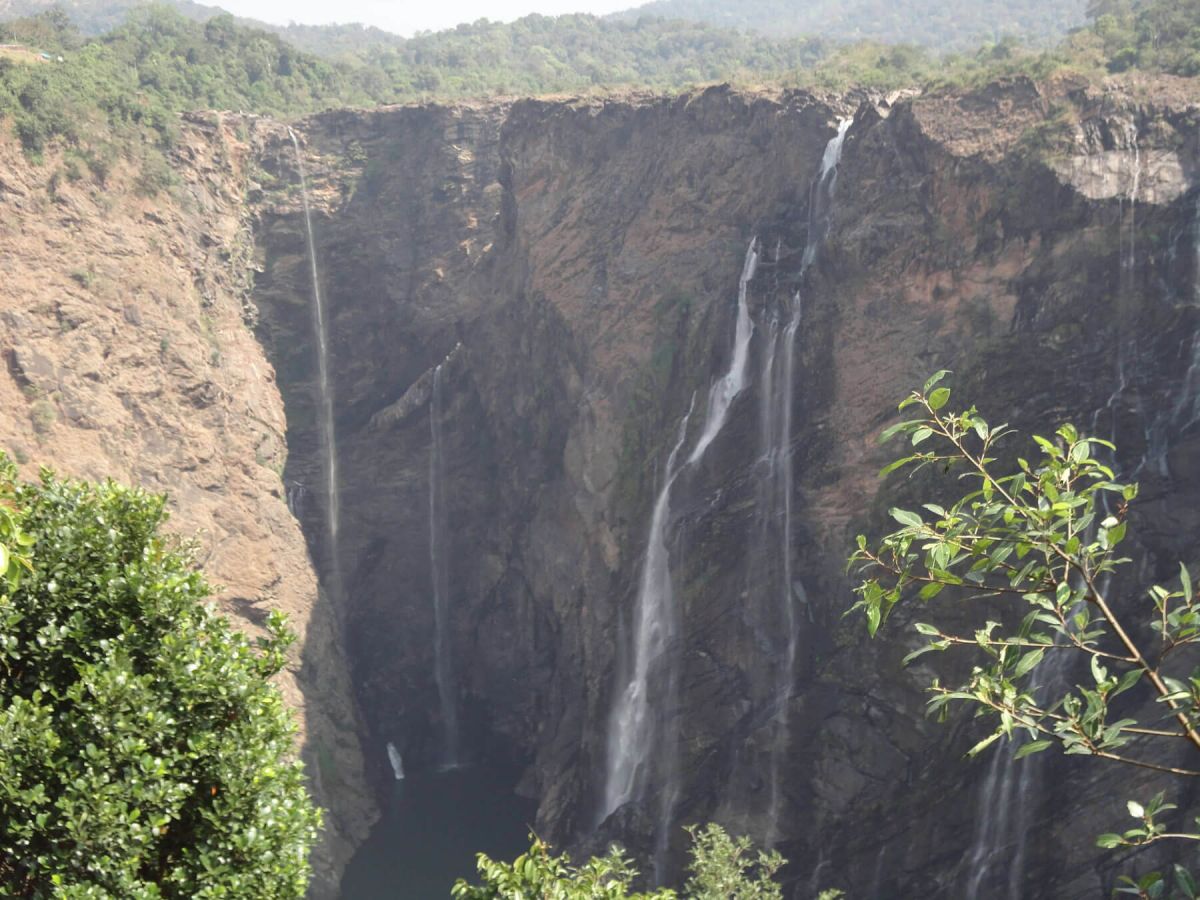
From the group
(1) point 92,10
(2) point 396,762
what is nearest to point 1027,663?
(2) point 396,762

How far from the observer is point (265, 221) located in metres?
47.5

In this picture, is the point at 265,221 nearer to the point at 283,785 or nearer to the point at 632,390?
the point at 632,390

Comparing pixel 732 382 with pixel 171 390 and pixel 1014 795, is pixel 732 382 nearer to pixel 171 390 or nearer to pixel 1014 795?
pixel 1014 795

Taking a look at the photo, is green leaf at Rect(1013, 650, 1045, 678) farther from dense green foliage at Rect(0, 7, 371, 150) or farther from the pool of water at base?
dense green foliage at Rect(0, 7, 371, 150)

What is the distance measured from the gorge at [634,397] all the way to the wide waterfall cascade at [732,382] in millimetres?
118

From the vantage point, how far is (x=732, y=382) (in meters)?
35.6

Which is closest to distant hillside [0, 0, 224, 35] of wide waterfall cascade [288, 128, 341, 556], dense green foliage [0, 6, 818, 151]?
dense green foliage [0, 6, 818, 151]

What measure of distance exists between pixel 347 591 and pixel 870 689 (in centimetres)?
2283

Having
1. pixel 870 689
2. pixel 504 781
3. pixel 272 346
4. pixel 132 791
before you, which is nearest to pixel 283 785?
pixel 132 791

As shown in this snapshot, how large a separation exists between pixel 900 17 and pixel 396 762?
360 ft

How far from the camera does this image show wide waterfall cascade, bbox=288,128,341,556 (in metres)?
46.4

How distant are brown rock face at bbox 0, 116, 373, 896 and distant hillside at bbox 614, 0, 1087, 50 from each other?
2281 inches

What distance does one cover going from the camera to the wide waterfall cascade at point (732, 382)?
3534cm

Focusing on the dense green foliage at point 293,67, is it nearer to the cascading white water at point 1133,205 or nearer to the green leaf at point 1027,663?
the cascading white water at point 1133,205
